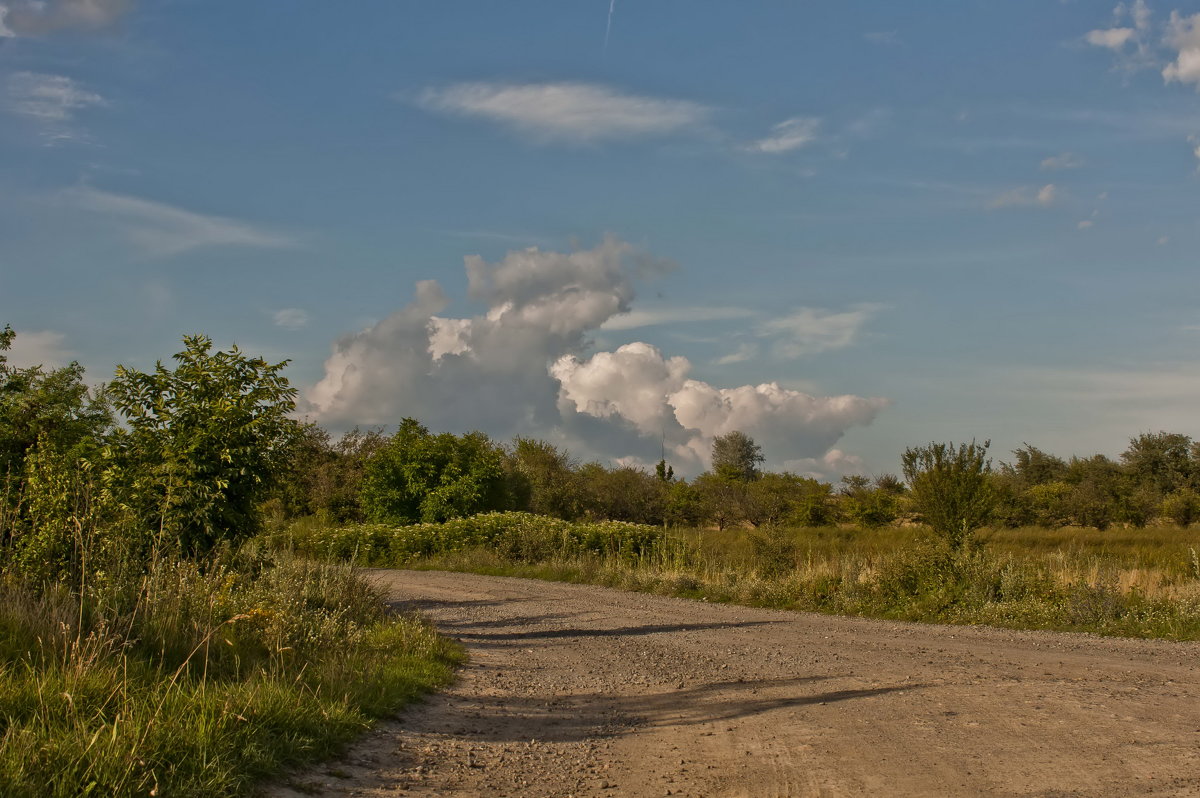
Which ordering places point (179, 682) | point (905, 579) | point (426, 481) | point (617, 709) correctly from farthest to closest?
point (426, 481) < point (905, 579) < point (617, 709) < point (179, 682)

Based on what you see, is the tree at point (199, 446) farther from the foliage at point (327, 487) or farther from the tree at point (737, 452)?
the tree at point (737, 452)

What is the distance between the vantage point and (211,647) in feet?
27.4

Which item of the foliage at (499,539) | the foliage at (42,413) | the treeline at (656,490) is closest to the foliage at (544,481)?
the treeline at (656,490)

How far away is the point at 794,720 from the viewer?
26.3 feet

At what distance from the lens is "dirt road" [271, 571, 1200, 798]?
6238mm

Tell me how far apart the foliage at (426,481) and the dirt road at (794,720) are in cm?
2467

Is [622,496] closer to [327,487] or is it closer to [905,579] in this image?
[327,487]

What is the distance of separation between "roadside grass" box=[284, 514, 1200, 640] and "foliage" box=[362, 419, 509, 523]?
836 cm

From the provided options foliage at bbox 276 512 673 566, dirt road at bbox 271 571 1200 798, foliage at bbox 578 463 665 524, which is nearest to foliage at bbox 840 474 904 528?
foliage at bbox 578 463 665 524

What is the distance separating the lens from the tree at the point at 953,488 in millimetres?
23625

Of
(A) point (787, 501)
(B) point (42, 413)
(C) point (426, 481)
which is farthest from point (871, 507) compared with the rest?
(B) point (42, 413)

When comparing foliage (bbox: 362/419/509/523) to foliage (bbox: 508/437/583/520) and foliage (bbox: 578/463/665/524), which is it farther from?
foliage (bbox: 578/463/665/524)

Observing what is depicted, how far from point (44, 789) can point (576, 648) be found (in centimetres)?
823

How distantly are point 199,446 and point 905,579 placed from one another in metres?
12.9
